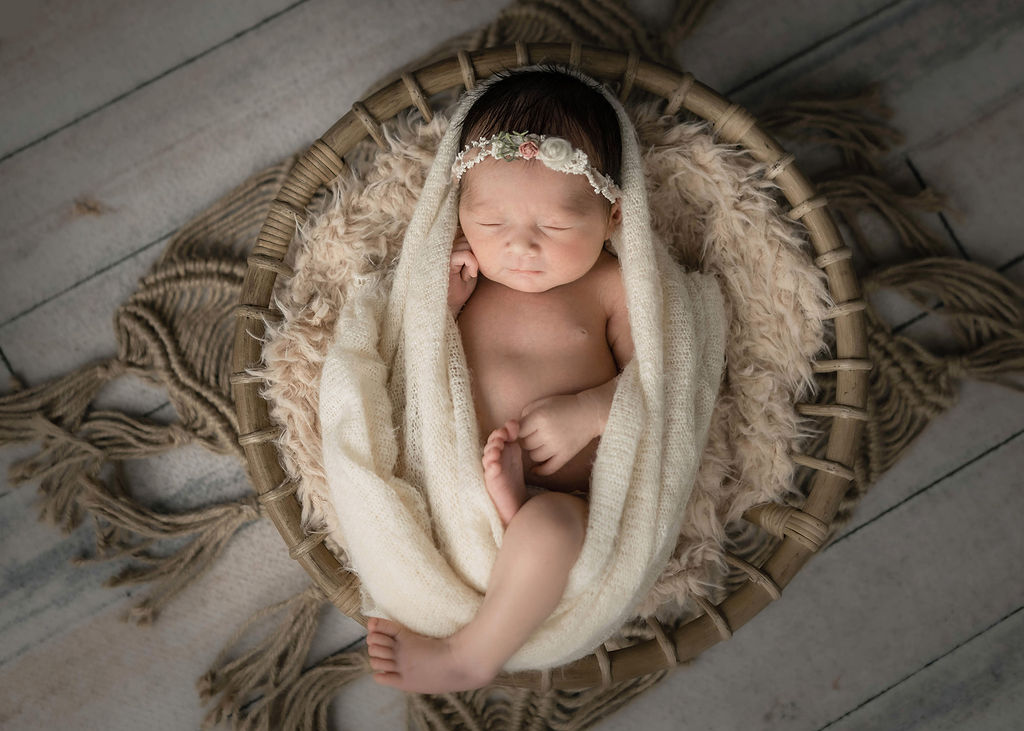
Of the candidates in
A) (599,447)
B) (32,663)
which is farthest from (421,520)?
(32,663)

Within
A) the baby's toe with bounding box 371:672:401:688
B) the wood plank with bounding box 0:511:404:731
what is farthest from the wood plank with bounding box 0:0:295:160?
the baby's toe with bounding box 371:672:401:688

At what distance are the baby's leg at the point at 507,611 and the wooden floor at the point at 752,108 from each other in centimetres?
48

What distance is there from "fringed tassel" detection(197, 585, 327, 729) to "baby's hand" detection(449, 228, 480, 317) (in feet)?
2.26

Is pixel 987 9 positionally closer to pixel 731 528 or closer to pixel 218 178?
pixel 731 528

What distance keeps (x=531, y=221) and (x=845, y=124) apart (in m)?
0.82

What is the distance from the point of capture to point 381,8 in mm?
1575

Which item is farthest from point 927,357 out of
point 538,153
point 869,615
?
point 538,153

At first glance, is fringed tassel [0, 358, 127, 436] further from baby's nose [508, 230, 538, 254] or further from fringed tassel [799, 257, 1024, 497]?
fringed tassel [799, 257, 1024, 497]

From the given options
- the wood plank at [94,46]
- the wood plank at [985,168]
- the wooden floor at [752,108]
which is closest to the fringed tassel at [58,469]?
the wooden floor at [752,108]

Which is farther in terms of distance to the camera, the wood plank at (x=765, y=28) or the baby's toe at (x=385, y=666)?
the wood plank at (x=765, y=28)

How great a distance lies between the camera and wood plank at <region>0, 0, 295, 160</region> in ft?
5.12

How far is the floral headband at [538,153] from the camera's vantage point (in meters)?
1.07

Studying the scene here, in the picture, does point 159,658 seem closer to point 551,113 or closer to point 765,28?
point 551,113

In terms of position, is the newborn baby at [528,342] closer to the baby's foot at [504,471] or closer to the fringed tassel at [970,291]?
the baby's foot at [504,471]
